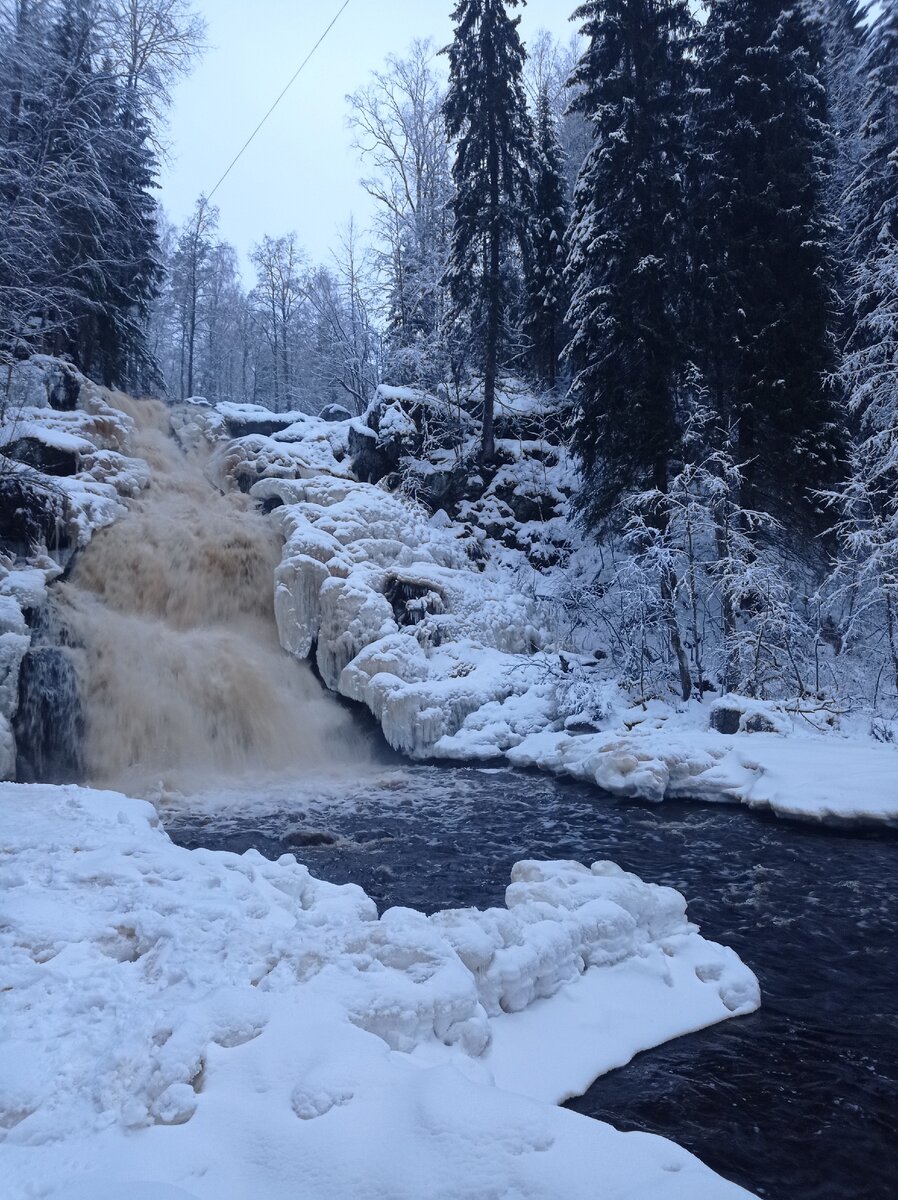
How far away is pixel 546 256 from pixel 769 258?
914 cm

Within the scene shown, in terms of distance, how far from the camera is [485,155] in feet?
58.5

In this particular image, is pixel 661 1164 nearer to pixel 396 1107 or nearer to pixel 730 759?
pixel 396 1107

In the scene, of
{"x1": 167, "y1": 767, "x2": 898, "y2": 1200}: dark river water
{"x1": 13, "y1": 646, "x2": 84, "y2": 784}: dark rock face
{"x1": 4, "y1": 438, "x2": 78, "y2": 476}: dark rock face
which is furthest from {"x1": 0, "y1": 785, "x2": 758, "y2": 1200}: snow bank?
{"x1": 4, "y1": 438, "x2": 78, "y2": 476}: dark rock face

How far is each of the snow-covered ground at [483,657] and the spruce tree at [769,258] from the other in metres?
4.80

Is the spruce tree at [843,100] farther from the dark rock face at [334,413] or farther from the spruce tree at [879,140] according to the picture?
the dark rock face at [334,413]

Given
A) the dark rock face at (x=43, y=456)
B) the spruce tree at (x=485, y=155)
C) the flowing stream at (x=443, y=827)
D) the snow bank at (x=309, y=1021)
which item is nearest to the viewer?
the snow bank at (x=309, y=1021)

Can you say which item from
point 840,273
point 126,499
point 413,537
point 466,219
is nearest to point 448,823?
point 413,537

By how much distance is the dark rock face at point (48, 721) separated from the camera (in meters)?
8.63

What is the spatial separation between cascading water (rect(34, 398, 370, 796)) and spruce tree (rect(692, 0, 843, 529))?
8.84m

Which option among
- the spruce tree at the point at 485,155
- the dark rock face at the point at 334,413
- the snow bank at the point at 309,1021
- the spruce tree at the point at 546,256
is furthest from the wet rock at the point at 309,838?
the dark rock face at the point at 334,413

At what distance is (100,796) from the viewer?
220 inches

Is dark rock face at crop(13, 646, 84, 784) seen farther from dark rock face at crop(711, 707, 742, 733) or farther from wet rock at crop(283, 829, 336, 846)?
dark rock face at crop(711, 707, 742, 733)

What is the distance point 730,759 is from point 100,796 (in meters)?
7.01

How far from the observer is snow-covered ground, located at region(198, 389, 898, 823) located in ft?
26.3
